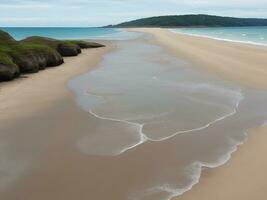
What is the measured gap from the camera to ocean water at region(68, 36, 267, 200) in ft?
25.8

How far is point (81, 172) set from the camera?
8.16m

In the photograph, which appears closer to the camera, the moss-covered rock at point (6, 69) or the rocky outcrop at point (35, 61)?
the moss-covered rock at point (6, 69)

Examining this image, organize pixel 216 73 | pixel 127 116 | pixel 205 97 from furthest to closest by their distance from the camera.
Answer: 1. pixel 216 73
2. pixel 205 97
3. pixel 127 116

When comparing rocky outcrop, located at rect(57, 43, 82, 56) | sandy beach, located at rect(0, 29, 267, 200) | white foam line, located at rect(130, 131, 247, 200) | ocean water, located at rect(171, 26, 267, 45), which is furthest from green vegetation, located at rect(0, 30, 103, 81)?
ocean water, located at rect(171, 26, 267, 45)

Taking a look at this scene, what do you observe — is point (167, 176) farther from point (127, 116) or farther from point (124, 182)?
point (127, 116)

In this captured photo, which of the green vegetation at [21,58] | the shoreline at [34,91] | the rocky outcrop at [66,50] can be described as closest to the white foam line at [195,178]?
the shoreline at [34,91]

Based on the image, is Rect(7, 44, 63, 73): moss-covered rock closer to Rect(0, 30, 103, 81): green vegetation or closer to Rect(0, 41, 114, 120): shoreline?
Rect(0, 30, 103, 81): green vegetation

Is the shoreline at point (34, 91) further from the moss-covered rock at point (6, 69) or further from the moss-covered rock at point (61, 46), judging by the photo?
the moss-covered rock at point (61, 46)

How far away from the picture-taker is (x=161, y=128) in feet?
36.6

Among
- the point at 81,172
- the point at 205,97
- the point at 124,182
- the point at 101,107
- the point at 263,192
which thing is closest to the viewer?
the point at 263,192

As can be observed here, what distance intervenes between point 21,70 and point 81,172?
16.0m

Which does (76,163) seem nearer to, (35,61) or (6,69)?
(6,69)

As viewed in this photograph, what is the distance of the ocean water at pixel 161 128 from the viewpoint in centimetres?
785

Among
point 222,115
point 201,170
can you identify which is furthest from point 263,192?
point 222,115
